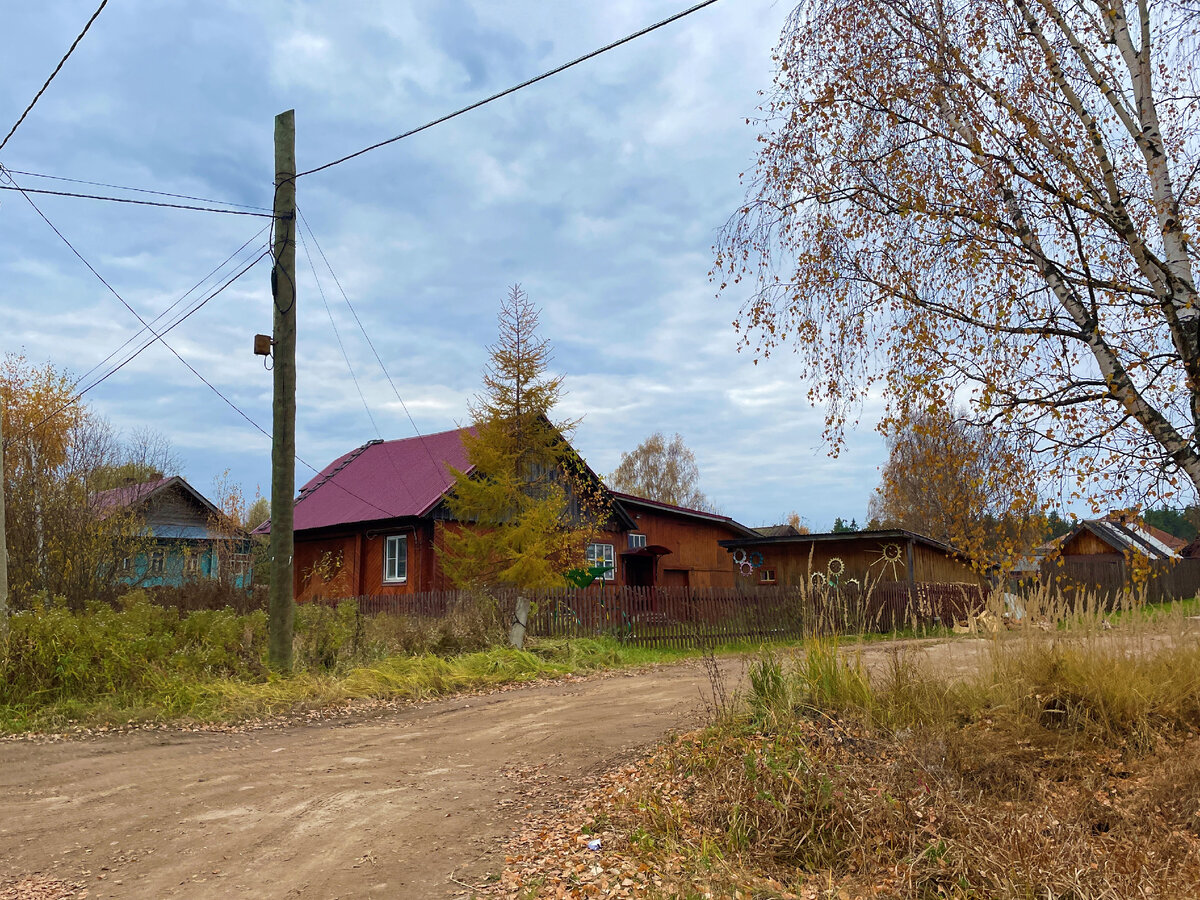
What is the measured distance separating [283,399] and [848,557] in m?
22.4

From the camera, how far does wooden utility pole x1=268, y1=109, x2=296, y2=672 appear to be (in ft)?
38.5

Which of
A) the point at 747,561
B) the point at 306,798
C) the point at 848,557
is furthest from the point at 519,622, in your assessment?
the point at 747,561

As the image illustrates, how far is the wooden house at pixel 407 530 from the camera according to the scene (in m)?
24.5

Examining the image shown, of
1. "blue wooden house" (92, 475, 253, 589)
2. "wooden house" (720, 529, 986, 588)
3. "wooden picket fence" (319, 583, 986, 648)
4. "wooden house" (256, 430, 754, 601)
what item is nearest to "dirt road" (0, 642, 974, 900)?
"wooden picket fence" (319, 583, 986, 648)

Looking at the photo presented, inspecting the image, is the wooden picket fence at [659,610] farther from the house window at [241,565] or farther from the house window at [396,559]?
the house window at [241,565]

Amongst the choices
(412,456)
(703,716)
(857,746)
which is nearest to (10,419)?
(412,456)

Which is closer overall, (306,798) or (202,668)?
(306,798)

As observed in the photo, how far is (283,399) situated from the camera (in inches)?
473

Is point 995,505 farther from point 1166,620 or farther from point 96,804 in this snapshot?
point 96,804

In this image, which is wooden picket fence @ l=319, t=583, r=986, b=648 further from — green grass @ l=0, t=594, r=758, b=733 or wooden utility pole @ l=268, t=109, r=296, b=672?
wooden utility pole @ l=268, t=109, r=296, b=672

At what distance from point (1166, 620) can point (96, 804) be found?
8873mm

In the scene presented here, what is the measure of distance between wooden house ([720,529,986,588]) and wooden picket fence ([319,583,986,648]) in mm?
3947

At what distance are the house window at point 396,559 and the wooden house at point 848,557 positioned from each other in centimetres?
1290

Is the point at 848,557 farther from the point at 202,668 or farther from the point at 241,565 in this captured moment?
the point at 202,668
